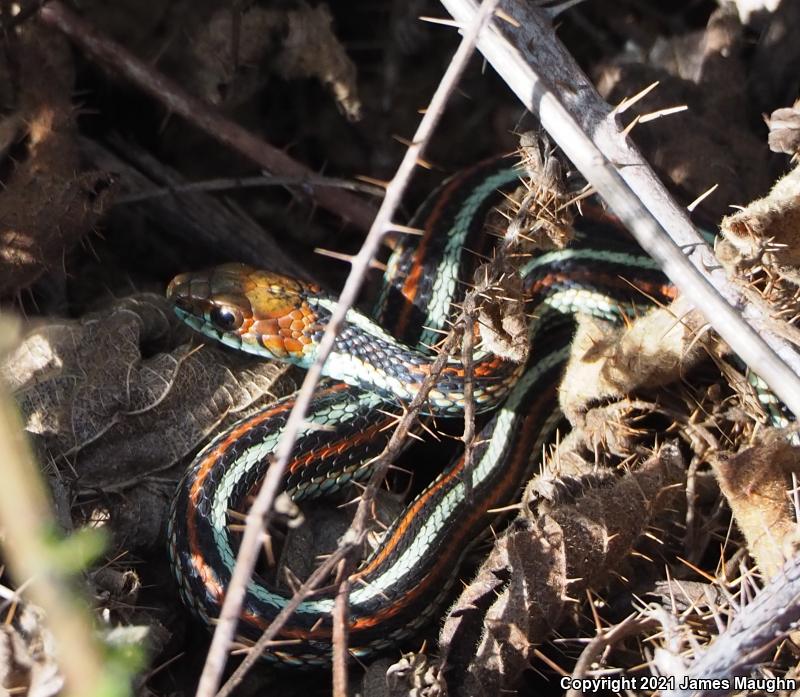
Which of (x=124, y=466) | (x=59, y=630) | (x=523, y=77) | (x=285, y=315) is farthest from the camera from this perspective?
(x=285, y=315)

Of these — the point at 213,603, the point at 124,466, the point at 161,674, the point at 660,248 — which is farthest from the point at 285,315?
the point at 660,248

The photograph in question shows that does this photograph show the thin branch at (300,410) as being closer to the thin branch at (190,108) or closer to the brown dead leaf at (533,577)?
the brown dead leaf at (533,577)

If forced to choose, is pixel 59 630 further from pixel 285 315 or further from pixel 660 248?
pixel 285 315

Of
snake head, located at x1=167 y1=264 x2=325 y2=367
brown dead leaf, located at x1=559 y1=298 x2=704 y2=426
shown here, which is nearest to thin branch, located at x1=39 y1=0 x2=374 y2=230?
snake head, located at x1=167 y1=264 x2=325 y2=367

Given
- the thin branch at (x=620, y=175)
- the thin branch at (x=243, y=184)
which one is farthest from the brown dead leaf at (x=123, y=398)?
the thin branch at (x=620, y=175)

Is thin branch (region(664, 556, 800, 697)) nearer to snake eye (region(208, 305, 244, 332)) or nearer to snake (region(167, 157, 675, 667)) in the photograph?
snake (region(167, 157, 675, 667))

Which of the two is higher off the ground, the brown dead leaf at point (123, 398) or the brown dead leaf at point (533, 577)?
the brown dead leaf at point (123, 398)
